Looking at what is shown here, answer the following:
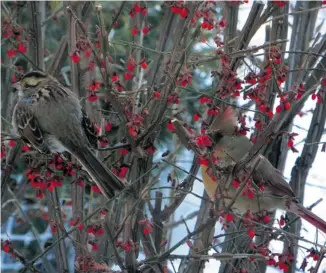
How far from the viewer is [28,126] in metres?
3.23

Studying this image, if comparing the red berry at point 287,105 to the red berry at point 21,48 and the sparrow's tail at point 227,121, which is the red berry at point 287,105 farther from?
the red berry at point 21,48

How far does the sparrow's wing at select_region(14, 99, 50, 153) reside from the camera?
3.09m

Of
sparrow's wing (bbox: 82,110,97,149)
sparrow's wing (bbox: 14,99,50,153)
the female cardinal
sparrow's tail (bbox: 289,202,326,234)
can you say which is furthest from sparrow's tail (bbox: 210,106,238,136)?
sparrow's wing (bbox: 14,99,50,153)

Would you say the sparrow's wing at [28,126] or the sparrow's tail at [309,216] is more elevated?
the sparrow's wing at [28,126]

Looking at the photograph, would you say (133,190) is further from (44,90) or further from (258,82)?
(44,90)

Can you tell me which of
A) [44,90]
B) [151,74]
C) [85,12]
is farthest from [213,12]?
[44,90]

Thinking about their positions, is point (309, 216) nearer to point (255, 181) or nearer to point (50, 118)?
point (255, 181)

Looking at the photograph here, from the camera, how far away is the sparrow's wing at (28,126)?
10.1ft

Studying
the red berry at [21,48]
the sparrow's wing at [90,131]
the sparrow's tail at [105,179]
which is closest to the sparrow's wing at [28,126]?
the sparrow's wing at [90,131]

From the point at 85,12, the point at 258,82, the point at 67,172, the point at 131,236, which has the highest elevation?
the point at 85,12

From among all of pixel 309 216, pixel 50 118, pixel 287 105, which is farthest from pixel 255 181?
pixel 50 118

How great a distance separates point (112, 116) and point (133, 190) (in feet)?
2.48

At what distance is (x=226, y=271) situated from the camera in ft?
9.22

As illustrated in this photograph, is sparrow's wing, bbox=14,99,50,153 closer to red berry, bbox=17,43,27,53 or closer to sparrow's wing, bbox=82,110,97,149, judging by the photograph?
sparrow's wing, bbox=82,110,97,149
